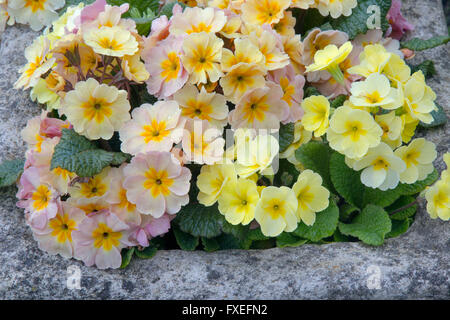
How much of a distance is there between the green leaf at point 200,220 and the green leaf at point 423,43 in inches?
43.2

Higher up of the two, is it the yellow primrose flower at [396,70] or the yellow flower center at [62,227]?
the yellow primrose flower at [396,70]

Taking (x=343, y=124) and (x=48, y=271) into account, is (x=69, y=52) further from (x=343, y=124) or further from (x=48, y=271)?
(x=343, y=124)

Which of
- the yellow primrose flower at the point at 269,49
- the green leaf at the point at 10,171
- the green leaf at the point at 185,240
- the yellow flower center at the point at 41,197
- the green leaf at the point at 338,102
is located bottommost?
the green leaf at the point at 185,240

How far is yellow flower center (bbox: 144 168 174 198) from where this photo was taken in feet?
6.58

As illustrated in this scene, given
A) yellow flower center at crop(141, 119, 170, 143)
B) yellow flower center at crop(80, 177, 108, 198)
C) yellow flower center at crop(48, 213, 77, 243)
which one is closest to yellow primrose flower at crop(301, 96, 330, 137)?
yellow flower center at crop(141, 119, 170, 143)

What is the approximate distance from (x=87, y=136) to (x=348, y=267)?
884 millimetres

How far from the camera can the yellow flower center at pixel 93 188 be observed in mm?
2104

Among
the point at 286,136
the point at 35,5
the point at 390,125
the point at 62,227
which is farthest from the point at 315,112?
the point at 35,5

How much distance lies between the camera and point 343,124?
199 centimetres

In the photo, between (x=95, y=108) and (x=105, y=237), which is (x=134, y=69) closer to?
(x=95, y=108)

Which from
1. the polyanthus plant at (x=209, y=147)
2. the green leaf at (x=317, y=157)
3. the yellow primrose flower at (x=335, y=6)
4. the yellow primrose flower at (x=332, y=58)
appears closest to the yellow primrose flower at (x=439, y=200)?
the polyanthus plant at (x=209, y=147)

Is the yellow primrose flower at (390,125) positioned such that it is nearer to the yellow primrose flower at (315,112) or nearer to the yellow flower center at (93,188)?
the yellow primrose flower at (315,112)

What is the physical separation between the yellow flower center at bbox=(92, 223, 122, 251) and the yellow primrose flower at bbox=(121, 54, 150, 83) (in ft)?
1.54
